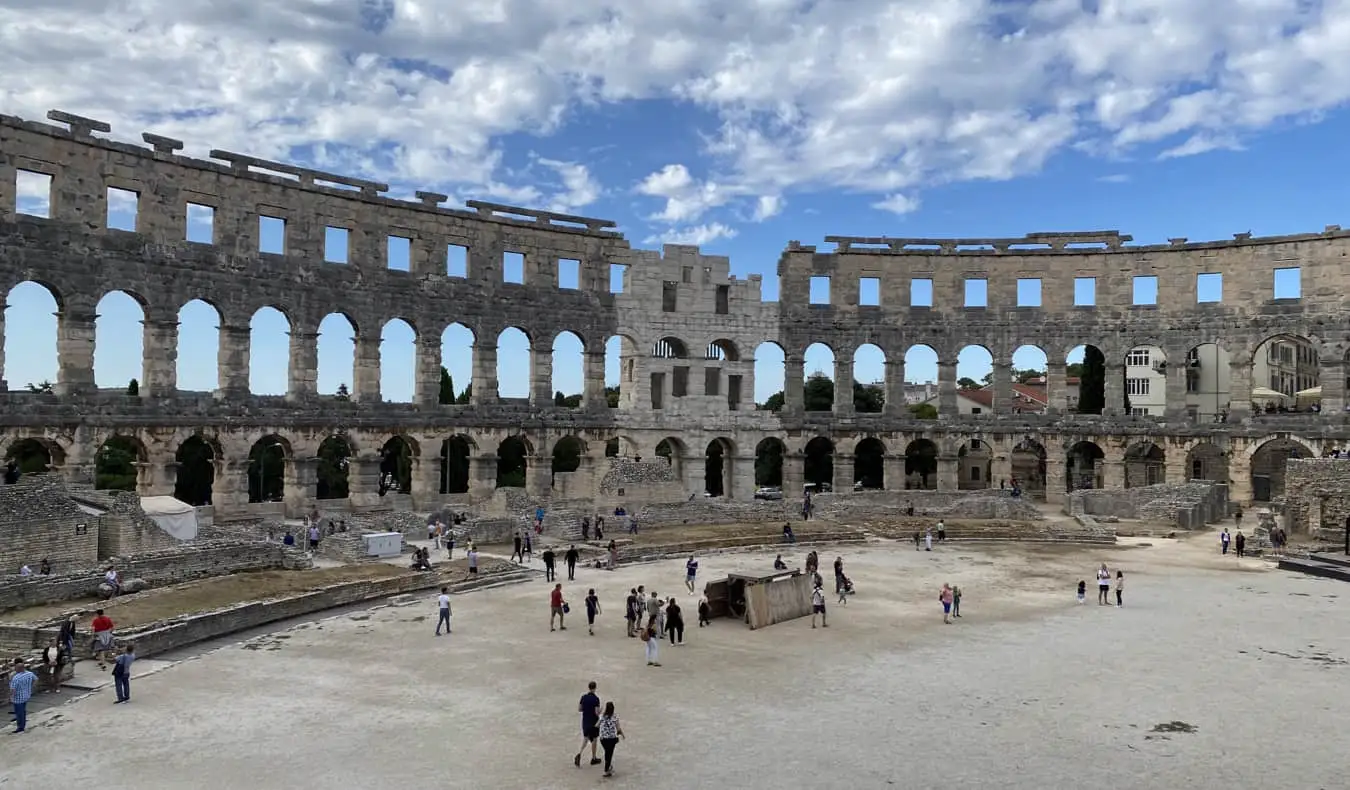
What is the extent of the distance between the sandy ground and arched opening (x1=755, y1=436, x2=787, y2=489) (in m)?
47.0

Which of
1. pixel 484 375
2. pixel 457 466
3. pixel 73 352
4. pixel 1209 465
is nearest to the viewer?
pixel 73 352

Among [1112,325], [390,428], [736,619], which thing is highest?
[1112,325]

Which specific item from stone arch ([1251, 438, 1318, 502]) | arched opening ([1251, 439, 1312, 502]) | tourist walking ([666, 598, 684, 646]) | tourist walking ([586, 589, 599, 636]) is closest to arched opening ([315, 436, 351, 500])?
tourist walking ([586, 589, 599, 636])

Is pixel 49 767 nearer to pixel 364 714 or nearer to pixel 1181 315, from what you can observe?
pixel 364 714

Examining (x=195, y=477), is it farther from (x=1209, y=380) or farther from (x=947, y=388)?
(x=1209, y=380)

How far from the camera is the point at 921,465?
70.0 meters

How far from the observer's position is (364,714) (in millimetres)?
15602

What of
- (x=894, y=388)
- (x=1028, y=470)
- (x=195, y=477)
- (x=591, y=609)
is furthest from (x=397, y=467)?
(x=591, y=609)

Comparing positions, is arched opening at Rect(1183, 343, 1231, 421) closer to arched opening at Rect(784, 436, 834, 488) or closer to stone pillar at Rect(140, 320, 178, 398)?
arched opening at Rect(784, 436, 834, 488)

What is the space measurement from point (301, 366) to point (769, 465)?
137 ft

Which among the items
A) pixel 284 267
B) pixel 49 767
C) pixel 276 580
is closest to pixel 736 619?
pixel 276 580

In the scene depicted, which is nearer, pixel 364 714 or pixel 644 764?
→ pixel 644 764

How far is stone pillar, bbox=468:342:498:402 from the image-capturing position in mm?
43719

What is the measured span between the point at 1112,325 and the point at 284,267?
38.6 meters
